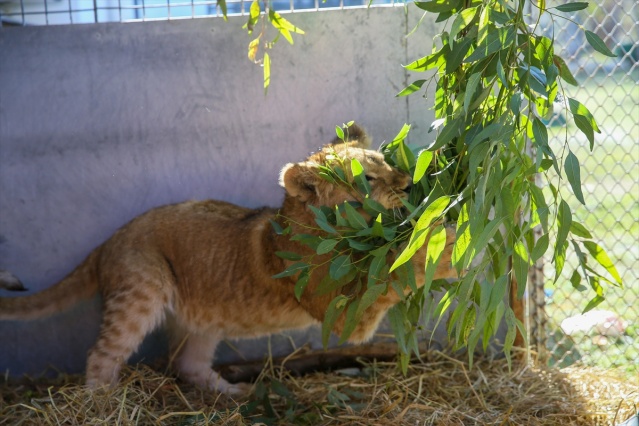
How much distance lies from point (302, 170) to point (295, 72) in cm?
91

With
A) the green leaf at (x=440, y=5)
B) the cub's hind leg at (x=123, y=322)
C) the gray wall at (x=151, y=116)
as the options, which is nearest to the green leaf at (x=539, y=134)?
the green leaf at (x=440, y=5)

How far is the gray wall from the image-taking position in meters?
5.05

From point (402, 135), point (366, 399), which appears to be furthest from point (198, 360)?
point (402, 135)

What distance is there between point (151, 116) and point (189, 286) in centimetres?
106

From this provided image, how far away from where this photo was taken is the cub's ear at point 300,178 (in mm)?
4359

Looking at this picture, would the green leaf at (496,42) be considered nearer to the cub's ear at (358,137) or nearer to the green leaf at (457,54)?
the green leaf at (457,54)

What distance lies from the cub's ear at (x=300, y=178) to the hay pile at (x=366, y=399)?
1.11 m

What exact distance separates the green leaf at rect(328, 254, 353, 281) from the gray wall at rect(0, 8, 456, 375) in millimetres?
1497

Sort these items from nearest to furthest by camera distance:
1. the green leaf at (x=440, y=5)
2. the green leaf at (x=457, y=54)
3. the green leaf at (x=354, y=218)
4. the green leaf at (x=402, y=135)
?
the green leaf at (x=457, y=54), the green leaf at (x=440, y=5), the green leaf at (x=354, y=218), the green leaf at (x=402, y=135)

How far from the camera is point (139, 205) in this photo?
5188 mm

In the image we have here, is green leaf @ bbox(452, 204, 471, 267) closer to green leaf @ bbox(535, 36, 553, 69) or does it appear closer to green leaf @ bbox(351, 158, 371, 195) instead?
green leaf @ bbox(535, 36, 553, 69)

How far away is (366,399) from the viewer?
462 cm

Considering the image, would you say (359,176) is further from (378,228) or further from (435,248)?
(435,248)

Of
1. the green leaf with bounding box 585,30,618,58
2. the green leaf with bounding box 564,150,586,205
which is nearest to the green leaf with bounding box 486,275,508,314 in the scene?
the green leaf with bounding box 564,150,586,205
